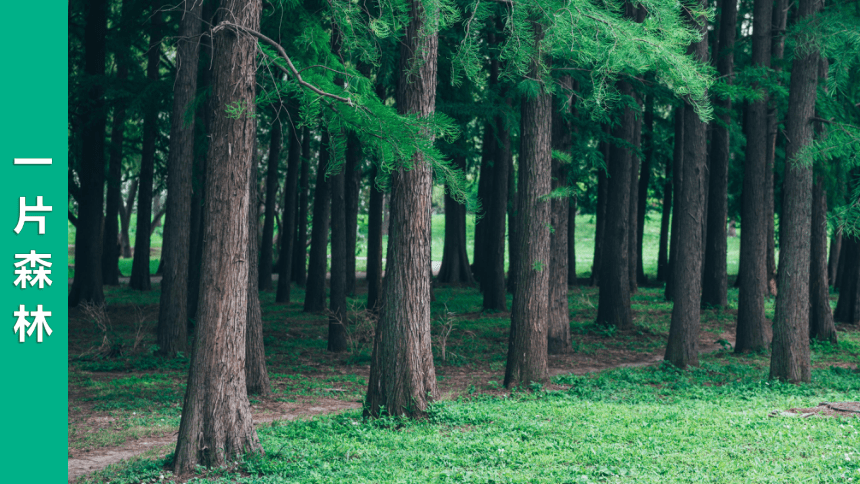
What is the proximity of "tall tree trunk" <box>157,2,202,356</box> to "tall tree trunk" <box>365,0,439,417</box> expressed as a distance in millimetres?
5913

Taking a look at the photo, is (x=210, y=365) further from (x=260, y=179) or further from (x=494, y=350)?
(x=260, y=179)

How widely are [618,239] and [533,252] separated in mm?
6680

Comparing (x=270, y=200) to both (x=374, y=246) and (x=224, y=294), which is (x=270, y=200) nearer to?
(x=374, y=246)

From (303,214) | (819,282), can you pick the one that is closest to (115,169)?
(303,214)

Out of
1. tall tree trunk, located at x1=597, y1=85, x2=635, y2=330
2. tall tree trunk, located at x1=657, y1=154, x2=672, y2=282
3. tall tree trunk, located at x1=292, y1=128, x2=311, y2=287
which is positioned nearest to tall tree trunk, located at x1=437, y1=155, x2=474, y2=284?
tall tree trunk, located at x1=292, y1=128, x2=311, y2=287

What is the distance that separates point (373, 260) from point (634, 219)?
29.3ft

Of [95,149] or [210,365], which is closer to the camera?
[210,365]

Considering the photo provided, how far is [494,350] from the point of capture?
48.5 ft
